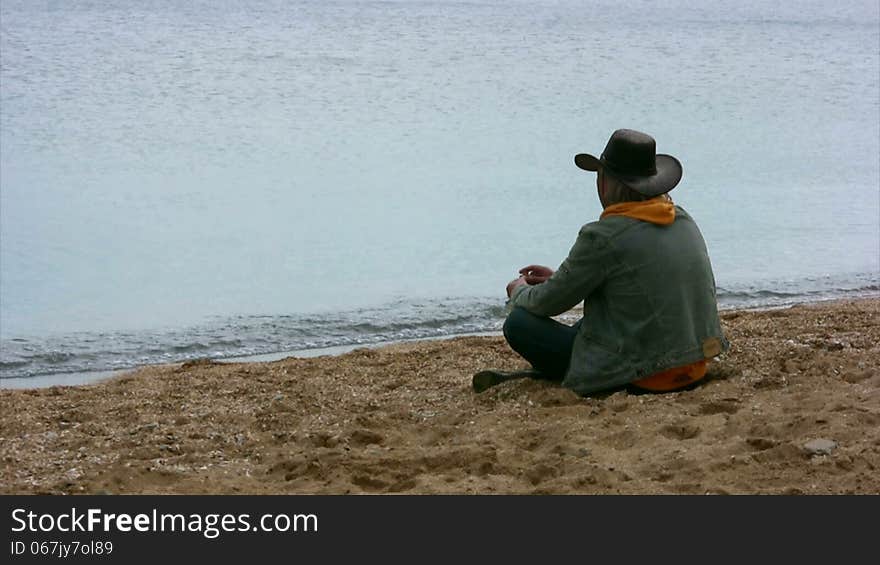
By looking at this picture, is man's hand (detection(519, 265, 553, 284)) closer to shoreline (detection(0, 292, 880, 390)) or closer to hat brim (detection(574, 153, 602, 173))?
hat brim (detection(574, 153, 602, 173))

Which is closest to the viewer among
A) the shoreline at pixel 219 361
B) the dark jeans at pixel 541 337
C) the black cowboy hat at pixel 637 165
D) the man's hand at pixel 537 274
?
the black cowboy hat at pixel 637 165

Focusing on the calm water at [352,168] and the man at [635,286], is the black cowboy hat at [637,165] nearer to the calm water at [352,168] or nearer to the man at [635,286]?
the man at [635,286]

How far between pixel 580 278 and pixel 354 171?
7365 mm

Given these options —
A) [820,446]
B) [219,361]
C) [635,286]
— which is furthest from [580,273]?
[219,361]

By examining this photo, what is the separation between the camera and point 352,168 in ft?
40.7

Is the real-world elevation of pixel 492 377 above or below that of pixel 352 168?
below

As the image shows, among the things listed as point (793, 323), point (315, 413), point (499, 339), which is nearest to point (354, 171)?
point (499, 339)

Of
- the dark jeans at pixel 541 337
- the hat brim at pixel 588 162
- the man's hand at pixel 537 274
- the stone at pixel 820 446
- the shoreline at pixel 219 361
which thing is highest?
the hat brim at pixel 588 162

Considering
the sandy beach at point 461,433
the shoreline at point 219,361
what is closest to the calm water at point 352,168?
the shoreline at point 219,361

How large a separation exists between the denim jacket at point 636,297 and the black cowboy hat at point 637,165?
0.15 meters

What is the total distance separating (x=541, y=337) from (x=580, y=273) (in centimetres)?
45

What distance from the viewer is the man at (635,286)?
511 centimetres

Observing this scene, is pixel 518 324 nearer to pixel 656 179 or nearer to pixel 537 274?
pixel 537 274

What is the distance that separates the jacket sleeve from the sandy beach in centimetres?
43
